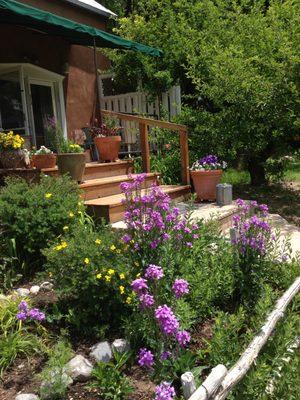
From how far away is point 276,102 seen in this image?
7.81 m

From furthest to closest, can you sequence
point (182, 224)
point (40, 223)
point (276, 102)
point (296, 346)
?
point (276, 102)
point (40, 223)
point (182, 224)
point (296, 346)

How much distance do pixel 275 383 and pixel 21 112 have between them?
24.7 feet

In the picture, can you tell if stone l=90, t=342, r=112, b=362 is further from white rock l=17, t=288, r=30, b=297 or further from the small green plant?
white rock l=17, t=288, r=30, b=297

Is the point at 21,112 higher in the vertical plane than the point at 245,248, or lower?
higher

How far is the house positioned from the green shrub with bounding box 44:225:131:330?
16.1 feet

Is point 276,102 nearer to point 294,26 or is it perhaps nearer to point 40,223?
point 294,26

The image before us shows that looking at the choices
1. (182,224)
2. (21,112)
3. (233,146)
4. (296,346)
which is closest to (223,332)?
(296,346)

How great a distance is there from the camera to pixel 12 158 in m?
6.19

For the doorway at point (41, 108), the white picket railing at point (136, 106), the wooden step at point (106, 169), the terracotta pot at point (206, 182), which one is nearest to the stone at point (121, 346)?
the wooden step at point (106, 169)

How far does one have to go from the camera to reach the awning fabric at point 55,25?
20.6 feet

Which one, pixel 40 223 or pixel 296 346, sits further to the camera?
pixel 40 223

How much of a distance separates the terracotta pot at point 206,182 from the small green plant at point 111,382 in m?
4.71

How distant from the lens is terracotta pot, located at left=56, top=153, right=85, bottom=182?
19.2 ft

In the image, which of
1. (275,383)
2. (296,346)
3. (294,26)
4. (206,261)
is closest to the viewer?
(275,383)
